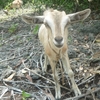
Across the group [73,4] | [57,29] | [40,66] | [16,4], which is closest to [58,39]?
[57,29]

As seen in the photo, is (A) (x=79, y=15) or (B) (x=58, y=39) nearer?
(B) (x=58, y=39)

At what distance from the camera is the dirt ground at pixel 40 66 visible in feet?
15.6

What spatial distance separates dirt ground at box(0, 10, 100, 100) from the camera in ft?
15.6

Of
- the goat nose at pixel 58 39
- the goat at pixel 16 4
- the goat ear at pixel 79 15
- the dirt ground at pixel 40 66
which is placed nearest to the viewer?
the goat nose at pixel 58 39

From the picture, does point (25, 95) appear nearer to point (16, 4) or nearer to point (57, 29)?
point (57, 29)

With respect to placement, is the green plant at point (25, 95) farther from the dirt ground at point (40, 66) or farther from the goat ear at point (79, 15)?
the goat ear at point (79, 15)

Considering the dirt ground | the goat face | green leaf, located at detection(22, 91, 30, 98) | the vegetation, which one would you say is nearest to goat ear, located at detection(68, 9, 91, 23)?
the goat face

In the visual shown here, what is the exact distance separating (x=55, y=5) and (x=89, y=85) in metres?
4.66

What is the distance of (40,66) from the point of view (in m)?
5.76

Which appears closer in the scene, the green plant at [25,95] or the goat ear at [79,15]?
the goat ear at [79,15]

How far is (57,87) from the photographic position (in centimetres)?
465

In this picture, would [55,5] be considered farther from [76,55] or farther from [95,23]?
[76,55]

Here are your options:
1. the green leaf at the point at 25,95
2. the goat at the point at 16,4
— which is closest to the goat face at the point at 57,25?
the green leaf at the point at 25,95

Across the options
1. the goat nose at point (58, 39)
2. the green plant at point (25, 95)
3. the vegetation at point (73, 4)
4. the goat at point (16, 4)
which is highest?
the goat at point (16, 4)
